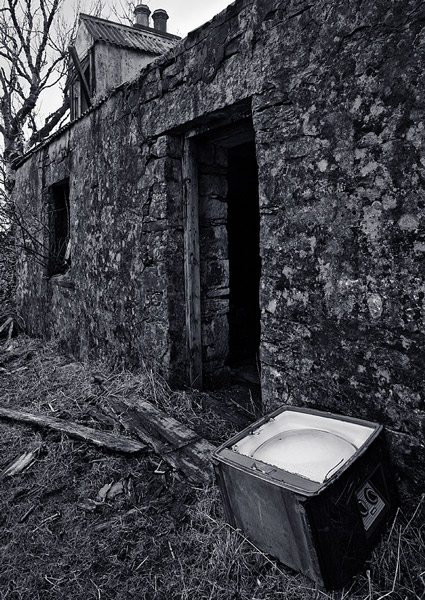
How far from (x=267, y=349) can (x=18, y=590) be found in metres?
1.81

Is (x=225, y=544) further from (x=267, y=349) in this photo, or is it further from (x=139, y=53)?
(x=139, y=53)

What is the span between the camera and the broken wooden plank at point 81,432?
9.58 ft

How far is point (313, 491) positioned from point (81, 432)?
2144mm

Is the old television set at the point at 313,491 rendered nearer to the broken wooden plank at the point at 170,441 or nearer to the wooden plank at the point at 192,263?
the broken wooden plank at the point at 170,441

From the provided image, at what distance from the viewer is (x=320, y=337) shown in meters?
2.43

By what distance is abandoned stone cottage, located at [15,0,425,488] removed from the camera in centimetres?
207

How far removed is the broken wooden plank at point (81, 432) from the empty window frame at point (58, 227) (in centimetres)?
306

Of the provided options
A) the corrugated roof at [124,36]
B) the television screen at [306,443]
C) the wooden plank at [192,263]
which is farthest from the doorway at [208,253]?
the corrugated roof at [124,36]

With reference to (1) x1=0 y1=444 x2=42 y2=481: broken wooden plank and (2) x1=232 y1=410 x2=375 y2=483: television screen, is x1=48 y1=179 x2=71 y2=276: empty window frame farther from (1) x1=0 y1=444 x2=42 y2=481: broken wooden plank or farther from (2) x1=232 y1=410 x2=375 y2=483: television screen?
(2) x1=232 y1=410 x2=375 y2=483: television screen

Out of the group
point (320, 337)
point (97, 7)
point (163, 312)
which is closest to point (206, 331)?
point (163, 312)

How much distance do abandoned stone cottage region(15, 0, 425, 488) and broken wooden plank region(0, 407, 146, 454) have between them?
81 centimetres

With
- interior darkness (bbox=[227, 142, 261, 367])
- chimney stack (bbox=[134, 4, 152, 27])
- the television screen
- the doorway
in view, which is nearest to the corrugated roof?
chimney stack (bbox=[134, 4, 152, 27])

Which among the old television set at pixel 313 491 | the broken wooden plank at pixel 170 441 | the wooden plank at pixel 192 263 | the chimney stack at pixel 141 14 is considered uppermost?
the chimney stack at pixel 141 14

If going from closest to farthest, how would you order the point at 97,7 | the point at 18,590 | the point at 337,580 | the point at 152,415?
1. the point at 337,580
2. the point at 18,590
3. the point at 152,415
4. the point at 97,7
